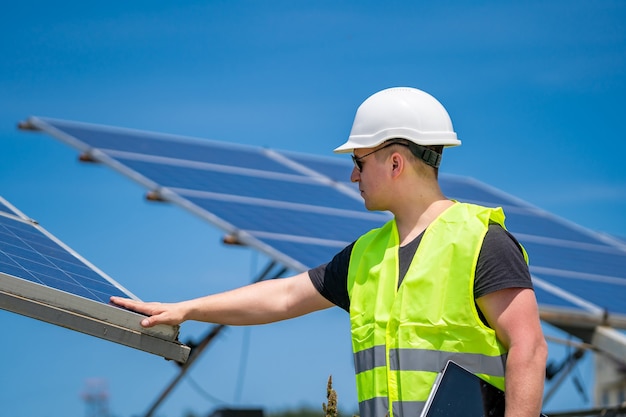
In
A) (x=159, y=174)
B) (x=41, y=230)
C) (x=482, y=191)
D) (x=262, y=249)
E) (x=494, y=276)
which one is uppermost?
(x=482, y=191)

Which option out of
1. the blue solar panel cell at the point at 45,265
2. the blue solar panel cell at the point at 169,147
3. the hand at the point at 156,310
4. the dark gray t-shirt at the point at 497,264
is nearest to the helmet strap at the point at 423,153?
the dark gray t-shirt at the point at 497,264

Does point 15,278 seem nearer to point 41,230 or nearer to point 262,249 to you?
point 41,230

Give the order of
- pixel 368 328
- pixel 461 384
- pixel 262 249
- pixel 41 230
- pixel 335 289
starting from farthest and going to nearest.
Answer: pixel 262 249 < pixel 41 230 < pixel 335 289 < pixel 368 328 < pixel 461 384

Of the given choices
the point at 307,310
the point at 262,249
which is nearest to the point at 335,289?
the point at 307,310

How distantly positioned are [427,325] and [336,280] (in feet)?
2.25

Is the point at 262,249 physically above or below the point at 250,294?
above

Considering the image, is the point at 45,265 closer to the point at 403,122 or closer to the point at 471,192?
the point at 403,122

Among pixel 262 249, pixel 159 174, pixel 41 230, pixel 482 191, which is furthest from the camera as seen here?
pixel 482 191

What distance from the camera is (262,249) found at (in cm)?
959

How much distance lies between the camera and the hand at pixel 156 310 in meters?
4.51

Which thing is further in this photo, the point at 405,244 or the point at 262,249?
the point at 262,249

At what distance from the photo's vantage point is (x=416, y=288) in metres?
4.43

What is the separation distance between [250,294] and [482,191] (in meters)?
9.86

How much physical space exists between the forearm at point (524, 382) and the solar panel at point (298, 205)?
4.97 meters
